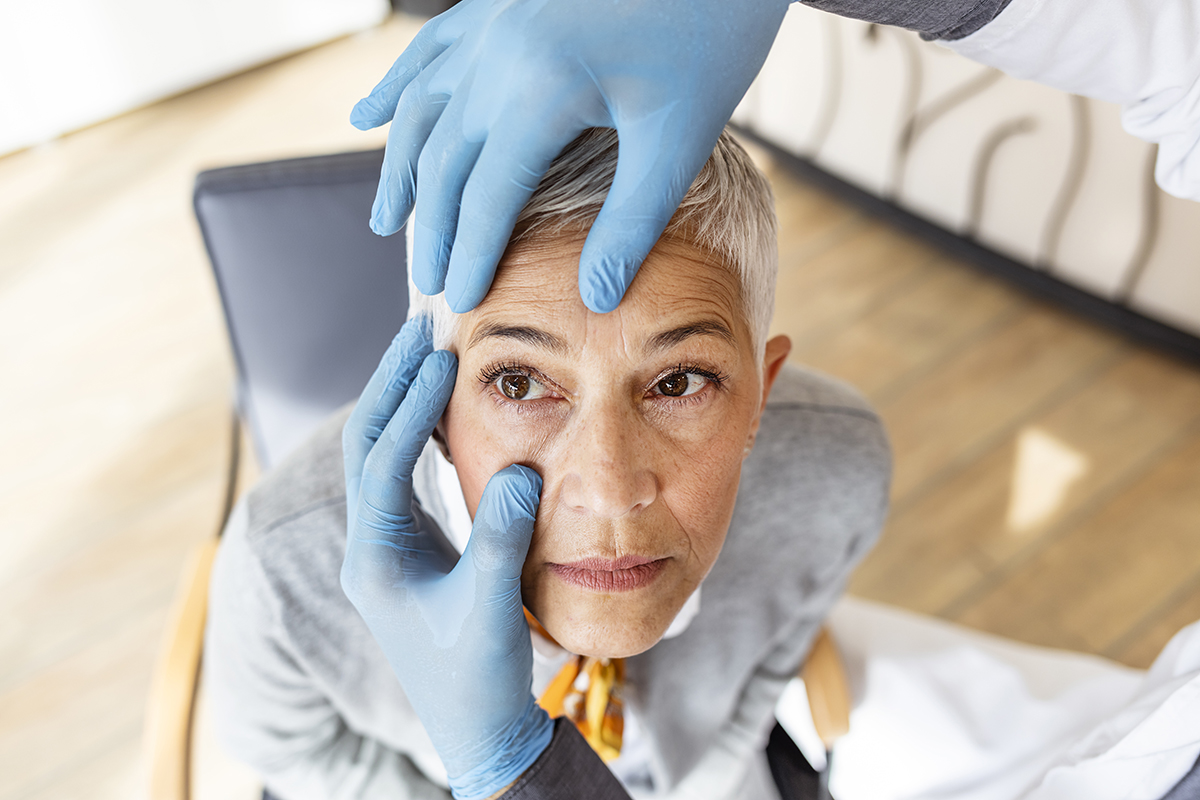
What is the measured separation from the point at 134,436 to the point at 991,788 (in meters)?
2.22

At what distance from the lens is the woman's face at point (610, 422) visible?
2.62ft

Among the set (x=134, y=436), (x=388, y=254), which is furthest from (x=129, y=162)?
(x=388, y=254)

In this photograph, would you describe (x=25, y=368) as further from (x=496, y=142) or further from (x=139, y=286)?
(x=496, y=142)

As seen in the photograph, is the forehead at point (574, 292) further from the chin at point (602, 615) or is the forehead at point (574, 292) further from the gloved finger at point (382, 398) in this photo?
the chin at point (602, 615)

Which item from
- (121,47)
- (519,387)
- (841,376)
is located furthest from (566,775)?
(121,47)

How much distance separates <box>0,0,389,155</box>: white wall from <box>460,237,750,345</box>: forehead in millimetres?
3364

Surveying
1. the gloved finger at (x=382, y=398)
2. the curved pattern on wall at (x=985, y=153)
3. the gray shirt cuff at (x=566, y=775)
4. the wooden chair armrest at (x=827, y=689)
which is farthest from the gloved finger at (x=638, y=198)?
the curved pattern on wall at (x=985, y=153)

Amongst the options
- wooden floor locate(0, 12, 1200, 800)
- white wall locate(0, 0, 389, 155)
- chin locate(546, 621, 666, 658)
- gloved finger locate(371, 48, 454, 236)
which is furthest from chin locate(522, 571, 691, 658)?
white wall locate(0, 0, 389, 155)

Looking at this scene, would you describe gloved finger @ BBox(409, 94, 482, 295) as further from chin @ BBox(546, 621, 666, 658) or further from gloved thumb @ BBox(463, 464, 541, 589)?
chin @ BBox(546, 621, 666, 658)

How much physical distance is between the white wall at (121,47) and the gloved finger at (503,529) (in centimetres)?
344

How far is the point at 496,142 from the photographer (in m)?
0.68

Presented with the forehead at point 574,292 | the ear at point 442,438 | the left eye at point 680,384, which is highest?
the forehead at point 574,292

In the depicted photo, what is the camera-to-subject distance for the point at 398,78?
780 millimetres

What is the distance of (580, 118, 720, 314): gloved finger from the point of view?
678 millimetres
